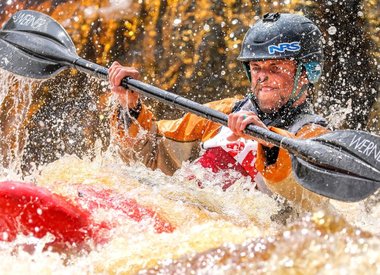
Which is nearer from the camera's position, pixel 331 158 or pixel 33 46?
pixel 331 158

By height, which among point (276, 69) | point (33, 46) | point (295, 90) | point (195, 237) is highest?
point (33, 46)

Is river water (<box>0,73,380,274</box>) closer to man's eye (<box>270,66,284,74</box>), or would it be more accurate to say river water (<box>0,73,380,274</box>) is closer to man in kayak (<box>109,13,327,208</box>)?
man in kayak (<box>109,13,327,208</box>)

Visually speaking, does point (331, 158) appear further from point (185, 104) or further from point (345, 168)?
point (185, 104)

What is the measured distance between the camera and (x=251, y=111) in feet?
9.16

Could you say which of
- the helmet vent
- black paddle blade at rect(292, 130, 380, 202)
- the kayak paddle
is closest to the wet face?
the helmet vent

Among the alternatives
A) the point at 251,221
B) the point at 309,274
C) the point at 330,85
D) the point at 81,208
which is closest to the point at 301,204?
the point at 251,221

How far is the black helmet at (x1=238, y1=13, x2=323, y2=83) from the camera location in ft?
9.84

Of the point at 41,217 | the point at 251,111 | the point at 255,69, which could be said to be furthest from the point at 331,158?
the point at 41,217

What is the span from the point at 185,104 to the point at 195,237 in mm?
683

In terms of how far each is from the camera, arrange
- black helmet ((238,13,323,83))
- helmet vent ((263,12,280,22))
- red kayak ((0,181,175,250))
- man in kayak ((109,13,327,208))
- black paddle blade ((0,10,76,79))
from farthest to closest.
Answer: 1. black paddle blade ((0,10,76,79))
2. helmet vent ((263,12,280,22))
3. black helmet ((238,13,323,83))
4. man in kayak ((109,13,327,208))
5. red kayak ((0,181,175,250))

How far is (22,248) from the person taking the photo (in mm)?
Result: 1967

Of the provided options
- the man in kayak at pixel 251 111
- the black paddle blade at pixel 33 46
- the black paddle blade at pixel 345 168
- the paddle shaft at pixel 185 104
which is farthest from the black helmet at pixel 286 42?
the black paddle blade at pixel 33 46

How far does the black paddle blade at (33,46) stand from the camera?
3.33m

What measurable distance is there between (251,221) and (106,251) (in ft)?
2.36
